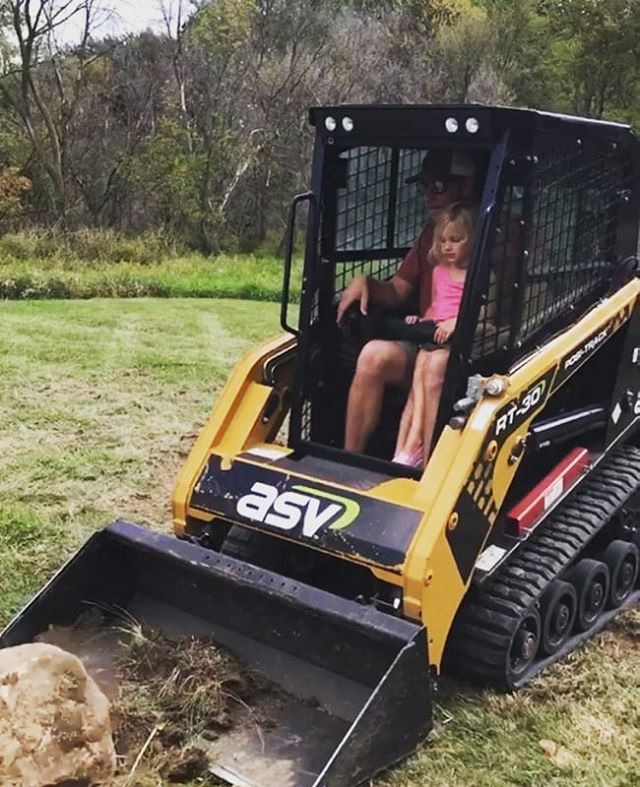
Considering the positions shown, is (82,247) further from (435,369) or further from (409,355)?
(435,369)

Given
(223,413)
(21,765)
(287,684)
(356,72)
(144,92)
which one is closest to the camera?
(21,765)

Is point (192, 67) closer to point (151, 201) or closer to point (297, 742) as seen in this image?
point (151, 201)

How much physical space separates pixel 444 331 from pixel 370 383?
0.33m

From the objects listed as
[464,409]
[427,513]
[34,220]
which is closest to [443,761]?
[427,513]

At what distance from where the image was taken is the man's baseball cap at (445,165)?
352 centimetres

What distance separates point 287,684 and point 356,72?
2135 centimetres

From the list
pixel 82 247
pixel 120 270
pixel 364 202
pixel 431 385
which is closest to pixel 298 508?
pixel 431 385

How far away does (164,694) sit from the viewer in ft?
10.1

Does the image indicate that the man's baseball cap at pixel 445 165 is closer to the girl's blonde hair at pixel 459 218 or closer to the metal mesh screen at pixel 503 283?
the girl's blonde hair at pixel 459 218

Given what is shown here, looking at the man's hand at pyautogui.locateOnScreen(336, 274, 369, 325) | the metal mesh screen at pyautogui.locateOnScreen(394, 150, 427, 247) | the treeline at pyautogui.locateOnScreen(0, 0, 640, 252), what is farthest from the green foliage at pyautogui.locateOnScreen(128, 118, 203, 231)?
the man's hand at pyautogui.locateOnScreen(336, 274, 369, 325)

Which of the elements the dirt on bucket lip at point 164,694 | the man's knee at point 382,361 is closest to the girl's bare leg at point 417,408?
the man's knee at point 382,361

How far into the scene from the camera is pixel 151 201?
19891mm

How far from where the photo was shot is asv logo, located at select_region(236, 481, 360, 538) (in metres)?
3.29

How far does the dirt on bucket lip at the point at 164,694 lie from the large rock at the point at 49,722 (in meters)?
0.13
